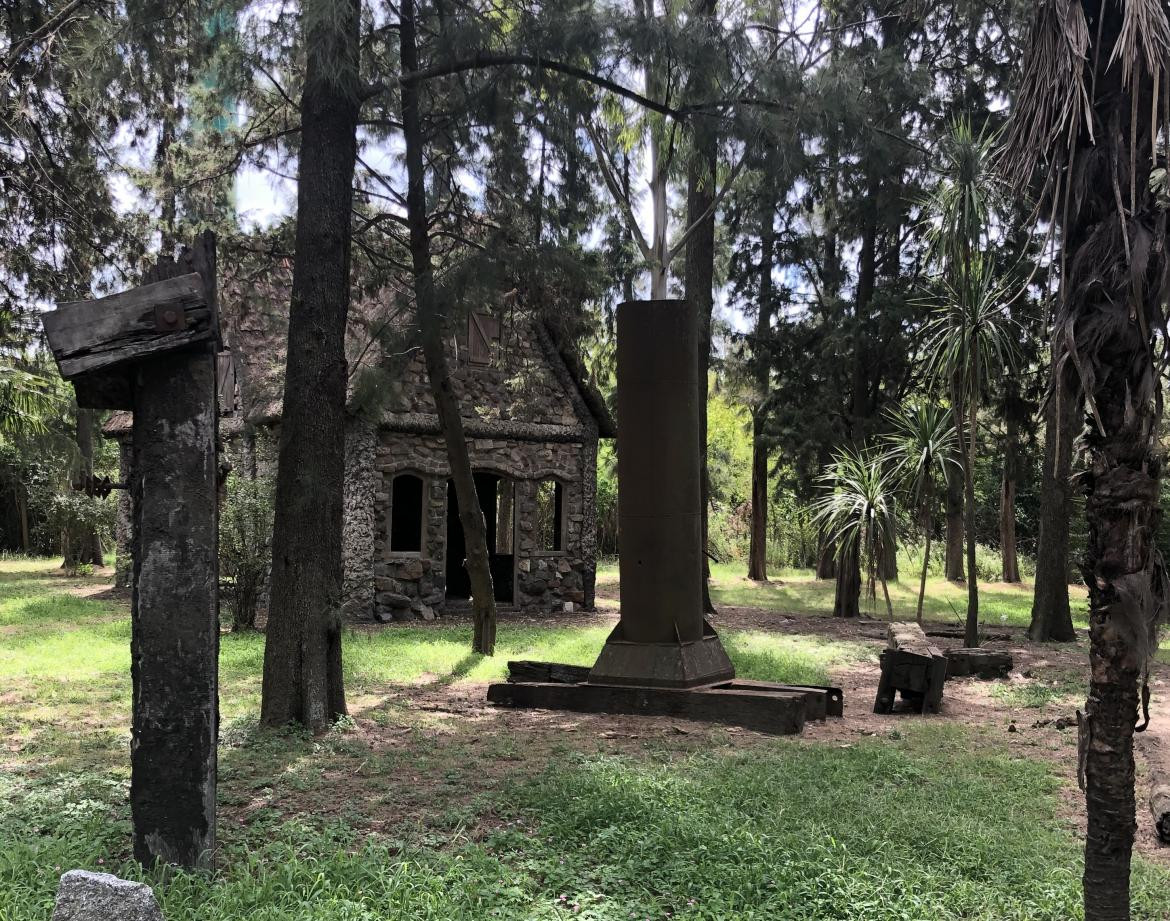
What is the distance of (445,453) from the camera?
1495cm

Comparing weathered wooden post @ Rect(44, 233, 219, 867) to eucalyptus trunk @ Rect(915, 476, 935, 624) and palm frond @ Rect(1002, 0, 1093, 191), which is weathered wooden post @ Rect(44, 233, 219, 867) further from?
eucalyptus trunk @ Rect(915, 476, 935, 624)

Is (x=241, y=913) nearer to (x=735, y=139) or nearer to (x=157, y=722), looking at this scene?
(x=157, y=722)

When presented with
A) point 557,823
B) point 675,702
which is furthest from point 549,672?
point 557,823

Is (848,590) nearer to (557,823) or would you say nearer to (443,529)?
(443,529)

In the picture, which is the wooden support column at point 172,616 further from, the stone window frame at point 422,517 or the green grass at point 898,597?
the green grass at point 898,597

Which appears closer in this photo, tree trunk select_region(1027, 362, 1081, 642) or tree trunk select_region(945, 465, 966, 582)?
tree trunk select_region(1027, 362, 1081, 642)

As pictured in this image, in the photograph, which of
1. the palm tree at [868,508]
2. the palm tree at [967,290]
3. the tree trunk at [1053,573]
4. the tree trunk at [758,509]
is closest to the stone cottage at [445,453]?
the palm tree at [868,508]

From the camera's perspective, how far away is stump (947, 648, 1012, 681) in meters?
9.98

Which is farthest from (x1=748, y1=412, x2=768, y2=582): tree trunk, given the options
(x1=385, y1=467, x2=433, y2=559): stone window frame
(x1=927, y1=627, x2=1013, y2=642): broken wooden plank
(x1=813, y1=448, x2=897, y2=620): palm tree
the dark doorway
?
(x1=385, y1=467, x2=433, y2=559): stone window frame

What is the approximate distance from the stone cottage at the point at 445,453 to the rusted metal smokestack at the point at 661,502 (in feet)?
13.5

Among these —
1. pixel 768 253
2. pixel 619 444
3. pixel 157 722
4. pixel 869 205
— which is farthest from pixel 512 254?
pixel 768 253

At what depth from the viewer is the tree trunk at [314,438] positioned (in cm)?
694

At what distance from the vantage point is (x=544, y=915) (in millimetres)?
3740

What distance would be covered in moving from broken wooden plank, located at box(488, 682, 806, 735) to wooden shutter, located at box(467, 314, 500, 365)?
304 inches
